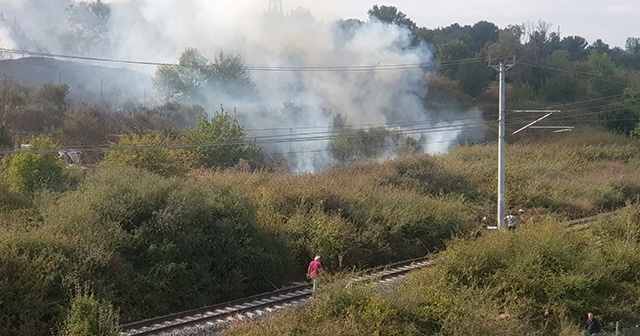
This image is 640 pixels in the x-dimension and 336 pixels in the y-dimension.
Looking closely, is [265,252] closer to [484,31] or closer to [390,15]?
[390,15]

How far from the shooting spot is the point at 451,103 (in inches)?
2378

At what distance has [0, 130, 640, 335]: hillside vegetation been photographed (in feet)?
47.2

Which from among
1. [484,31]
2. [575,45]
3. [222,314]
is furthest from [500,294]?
[575,45]

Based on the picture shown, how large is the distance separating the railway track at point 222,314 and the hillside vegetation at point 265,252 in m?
0.83

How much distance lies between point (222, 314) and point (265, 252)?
419 cm

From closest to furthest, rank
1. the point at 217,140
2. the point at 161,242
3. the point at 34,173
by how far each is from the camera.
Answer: the point at 161,242 → the point at 34,173 → the point at 217,140

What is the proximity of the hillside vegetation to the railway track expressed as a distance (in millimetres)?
829

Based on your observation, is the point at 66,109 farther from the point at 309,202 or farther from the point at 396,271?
the point at 396,271

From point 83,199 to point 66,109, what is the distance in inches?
1196

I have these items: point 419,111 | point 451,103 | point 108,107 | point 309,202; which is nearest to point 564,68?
point 451,103

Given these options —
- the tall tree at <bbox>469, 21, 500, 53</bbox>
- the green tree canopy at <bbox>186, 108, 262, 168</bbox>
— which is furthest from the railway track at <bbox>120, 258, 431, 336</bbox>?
the tall tree at <bbox>469, 21, 500, 53</bbox>

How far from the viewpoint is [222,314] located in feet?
52.4

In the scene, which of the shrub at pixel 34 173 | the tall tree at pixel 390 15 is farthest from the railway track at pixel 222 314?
the tall tree at pixel 390 15

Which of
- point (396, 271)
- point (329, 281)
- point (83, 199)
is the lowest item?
point (396, 271)
